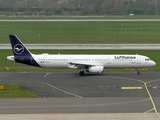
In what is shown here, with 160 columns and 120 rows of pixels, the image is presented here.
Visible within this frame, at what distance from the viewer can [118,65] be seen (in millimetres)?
59281

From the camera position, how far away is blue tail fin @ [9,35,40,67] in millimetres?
59906

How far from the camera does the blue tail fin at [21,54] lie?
2359 inches

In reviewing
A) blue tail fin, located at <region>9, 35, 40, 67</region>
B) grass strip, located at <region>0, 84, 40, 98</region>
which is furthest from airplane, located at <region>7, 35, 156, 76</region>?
grass strip, located at <region>0, 84, 40, 98</region>

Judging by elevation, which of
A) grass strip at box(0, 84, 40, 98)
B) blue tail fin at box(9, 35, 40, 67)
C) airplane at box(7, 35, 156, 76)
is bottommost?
grass strip at box(0, 84, 40, 98)

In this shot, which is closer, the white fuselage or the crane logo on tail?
the white fuselage

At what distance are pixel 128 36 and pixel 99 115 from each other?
267 feet

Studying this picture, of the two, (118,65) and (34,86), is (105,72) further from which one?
(34,86)

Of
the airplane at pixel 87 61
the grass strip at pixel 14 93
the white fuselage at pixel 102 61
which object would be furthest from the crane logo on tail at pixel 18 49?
the grass strip at pixel 14 93

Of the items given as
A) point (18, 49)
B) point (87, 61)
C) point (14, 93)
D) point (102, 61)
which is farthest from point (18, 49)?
point (14, 93)

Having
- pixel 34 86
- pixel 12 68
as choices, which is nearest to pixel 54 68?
pixel 12 68

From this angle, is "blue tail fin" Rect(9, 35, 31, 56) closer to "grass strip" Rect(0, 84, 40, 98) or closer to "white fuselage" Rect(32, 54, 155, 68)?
"white fuselage" Rect(32, 54, 155, 68)

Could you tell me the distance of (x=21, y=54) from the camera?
60344mm

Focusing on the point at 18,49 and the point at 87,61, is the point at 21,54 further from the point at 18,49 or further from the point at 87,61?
the point at 87,61

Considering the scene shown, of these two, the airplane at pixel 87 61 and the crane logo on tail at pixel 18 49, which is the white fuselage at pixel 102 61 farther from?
the crane logo on tail at pixel 18 49
